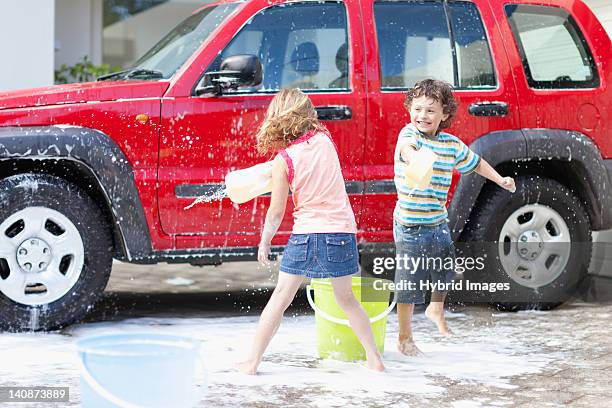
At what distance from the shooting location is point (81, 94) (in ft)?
20.0

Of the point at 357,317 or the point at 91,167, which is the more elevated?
the point at 91,167

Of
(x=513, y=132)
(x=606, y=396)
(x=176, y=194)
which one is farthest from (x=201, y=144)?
(x=606, y=396)

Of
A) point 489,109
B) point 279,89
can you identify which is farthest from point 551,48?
point 279,89

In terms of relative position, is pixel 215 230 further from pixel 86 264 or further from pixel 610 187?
pixel 610 187

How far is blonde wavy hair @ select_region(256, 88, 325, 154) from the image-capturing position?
16.5ft

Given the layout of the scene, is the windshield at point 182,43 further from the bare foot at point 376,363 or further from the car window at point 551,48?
the bare foot at point 376,363

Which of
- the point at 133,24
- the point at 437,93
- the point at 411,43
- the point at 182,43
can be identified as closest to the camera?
Result: the point at 437,93

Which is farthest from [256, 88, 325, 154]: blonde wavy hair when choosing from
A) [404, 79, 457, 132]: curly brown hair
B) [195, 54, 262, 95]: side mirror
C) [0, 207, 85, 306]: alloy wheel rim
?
[0, 207, 85, 306]: alloy wheel rim

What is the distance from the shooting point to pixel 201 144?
6.20 meters

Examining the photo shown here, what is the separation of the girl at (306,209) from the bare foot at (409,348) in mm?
587

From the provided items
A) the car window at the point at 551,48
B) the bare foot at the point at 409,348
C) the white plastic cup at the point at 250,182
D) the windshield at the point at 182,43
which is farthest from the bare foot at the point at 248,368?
the car window at the point at 551,48

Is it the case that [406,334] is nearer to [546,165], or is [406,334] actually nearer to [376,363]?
[376,363]

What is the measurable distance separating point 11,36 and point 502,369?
729 cm

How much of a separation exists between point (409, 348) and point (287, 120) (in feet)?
4.57
